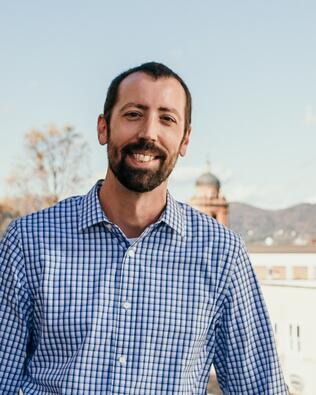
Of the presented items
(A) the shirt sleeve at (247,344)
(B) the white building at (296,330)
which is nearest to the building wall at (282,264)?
(B) the white building at (296,330)

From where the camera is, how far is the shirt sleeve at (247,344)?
5.26 feet

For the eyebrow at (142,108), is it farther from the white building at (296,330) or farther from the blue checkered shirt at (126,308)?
the white building at (296,330)

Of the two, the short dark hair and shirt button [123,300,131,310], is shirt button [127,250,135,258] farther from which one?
the short dark hair

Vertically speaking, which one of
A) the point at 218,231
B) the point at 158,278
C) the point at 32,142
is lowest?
the point at 158,278

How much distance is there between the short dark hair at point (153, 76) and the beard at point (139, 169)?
88 mm

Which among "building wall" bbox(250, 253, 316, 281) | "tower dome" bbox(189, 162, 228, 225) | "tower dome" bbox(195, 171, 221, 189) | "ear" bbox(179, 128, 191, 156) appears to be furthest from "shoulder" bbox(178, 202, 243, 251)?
"tower dome" bbox(195, 171, 221, 189)

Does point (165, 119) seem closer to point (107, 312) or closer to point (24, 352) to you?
point (107, 312)

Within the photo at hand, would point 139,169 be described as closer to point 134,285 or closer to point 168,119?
point 168,119

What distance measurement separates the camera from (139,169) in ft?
5.02

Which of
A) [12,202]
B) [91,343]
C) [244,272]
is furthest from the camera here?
[12,202]

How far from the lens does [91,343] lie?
148 centimetres

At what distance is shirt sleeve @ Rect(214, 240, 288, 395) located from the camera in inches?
63.2

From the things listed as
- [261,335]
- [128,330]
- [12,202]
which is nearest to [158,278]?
[128,330]

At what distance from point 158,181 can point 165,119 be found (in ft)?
0.39
